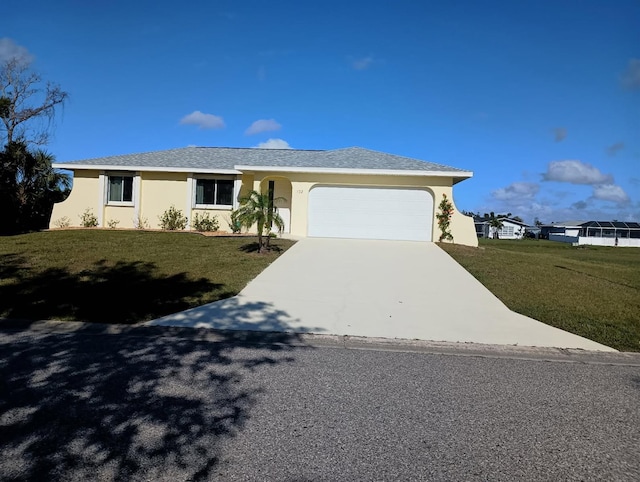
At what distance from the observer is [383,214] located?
1800 cm

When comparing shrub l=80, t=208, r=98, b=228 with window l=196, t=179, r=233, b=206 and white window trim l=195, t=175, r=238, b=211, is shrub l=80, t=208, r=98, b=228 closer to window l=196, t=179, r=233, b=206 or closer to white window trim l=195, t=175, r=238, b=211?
white window trim l=195, t=175, r=238, b=211

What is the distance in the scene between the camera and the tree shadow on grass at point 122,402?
9.59ft

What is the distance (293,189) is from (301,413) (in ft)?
49.3

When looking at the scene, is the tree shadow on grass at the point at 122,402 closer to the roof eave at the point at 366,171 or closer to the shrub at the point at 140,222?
the roof eave at the point at 366,171

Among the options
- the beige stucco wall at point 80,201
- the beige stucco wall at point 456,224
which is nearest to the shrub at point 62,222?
the beige stucco wall at point 80,201

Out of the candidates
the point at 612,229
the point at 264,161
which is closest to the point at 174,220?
the point at 264,161

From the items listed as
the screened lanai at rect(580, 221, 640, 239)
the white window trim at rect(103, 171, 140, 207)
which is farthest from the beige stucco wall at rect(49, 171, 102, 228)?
the screened lanai at rect(580, 221, 640, 239)

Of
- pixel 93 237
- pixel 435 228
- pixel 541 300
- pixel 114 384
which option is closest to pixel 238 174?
pixel 93 237

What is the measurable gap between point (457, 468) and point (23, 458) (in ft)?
9.62

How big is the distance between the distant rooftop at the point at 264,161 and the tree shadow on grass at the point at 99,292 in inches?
359

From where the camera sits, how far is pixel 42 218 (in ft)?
68.1

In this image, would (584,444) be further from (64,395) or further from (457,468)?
(64,395)

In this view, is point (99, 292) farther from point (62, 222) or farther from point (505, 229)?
point (505, 229)

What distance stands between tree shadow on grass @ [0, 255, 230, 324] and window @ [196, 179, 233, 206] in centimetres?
895
